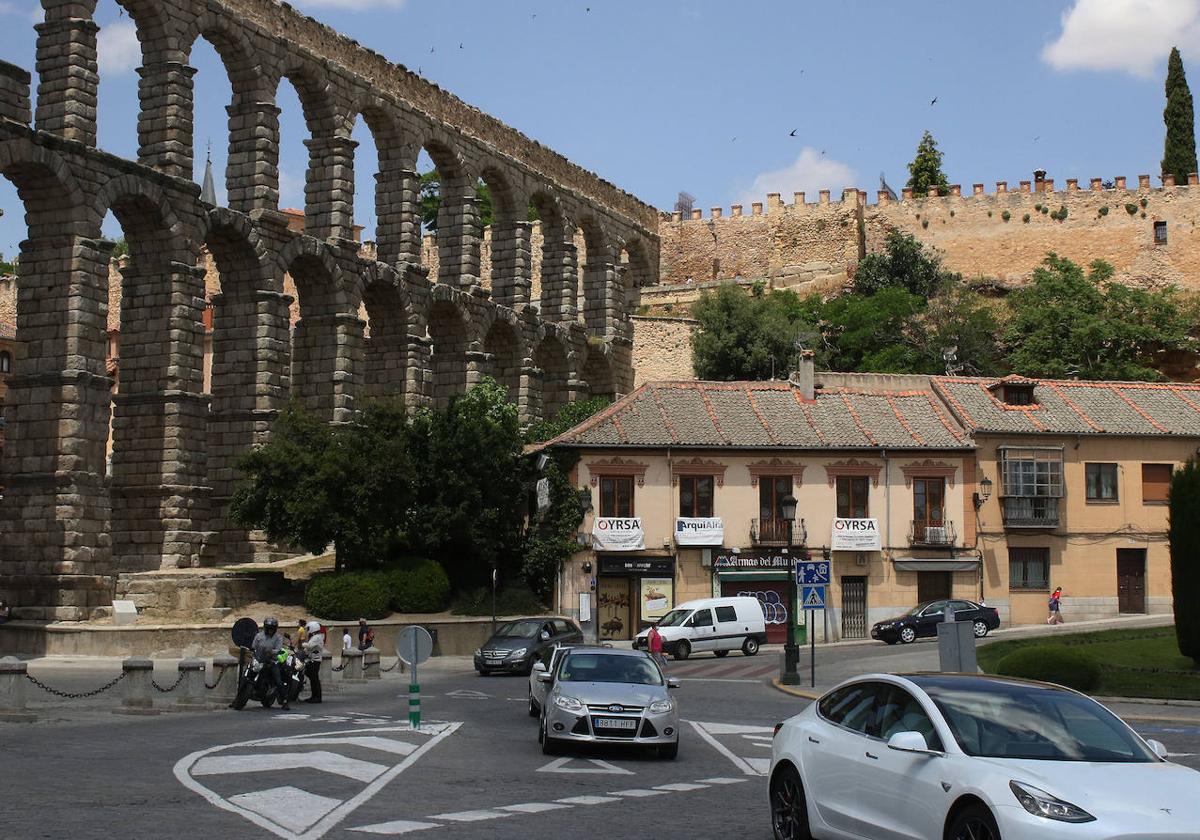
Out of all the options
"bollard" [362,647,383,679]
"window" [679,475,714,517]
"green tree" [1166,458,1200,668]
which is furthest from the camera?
Answer: "window" [679,475,714,517]

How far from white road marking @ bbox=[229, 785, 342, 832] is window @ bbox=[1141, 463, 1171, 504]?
41.9 m

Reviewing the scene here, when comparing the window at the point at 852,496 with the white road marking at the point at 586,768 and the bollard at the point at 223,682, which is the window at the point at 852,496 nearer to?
the bollard at the point at 223,682

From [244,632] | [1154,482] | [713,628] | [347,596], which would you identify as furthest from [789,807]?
[1154,482]

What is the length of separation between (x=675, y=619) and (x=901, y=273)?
40680 millimetres

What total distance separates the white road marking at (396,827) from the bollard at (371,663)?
21.8m

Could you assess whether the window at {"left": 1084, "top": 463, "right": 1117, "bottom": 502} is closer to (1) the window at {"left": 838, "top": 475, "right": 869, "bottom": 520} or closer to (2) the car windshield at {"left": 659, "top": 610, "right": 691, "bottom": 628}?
(1) the window at {"left": 838, "top": 475, "right": 869, "bottom": 520}

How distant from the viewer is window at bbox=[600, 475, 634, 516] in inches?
1946

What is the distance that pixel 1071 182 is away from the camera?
8450 centimetres

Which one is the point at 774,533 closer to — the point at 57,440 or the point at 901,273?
the point at 57,440

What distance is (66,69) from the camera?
41.2 m

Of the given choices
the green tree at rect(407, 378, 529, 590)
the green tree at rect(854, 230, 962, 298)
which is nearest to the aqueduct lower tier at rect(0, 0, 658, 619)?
the green tree at rect(407, 378, 529, 590)

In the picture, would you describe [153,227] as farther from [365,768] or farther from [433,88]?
[365,768]

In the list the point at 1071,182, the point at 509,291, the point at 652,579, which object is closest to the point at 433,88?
the point at 509,291

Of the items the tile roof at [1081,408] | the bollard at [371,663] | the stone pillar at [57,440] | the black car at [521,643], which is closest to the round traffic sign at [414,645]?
the bollard at [371,663]
